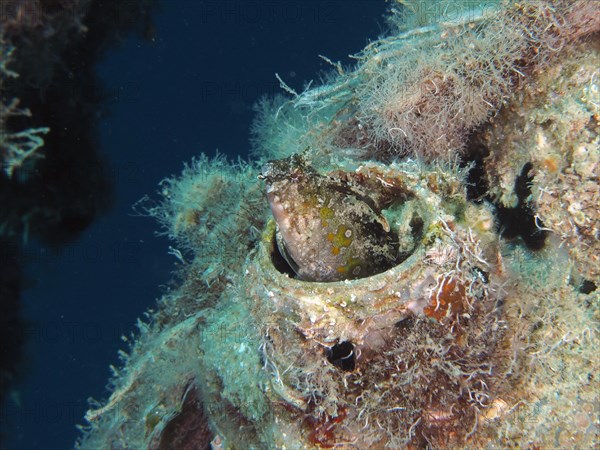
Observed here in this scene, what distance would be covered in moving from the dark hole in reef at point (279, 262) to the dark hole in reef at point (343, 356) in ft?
1.76

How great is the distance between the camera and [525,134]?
9.29ft

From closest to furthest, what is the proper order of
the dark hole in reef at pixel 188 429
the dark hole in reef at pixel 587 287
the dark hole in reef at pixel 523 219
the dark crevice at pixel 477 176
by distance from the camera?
the dark hole in reef at pixel 587 287, the dark hole in reef at pixel 523 219, the dark crevice at pixel 477 176, the dark hole in reef at pixel 188 429

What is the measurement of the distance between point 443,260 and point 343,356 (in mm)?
867

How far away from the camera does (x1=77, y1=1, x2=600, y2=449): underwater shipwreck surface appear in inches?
90.7

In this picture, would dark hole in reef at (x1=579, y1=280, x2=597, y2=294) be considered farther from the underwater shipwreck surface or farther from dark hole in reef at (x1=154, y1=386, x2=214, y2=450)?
dark hole in reef at (x1=154, y1=386, x2=214, y2=450)

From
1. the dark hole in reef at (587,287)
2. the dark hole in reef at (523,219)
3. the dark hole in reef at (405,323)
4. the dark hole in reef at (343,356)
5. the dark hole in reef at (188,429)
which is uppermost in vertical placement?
the dark hole in reef at (405,323)

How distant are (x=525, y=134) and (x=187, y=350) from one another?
3284 millimetres

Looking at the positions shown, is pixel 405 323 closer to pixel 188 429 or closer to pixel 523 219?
pixel 523 219

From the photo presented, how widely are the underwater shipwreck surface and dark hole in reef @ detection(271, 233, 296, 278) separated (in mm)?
14

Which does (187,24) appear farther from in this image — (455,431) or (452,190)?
(455,431)

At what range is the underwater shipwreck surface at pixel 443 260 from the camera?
230 cm

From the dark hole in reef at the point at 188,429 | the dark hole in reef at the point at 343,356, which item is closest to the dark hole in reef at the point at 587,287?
the dark hole in reef at the point at 343,356

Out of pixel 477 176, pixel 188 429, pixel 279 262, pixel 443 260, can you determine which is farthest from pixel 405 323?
pixel 188 429

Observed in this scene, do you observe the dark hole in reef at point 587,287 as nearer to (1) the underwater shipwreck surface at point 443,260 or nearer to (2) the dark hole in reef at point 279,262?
(1) the underwater shipwreck surface at point 443,260
